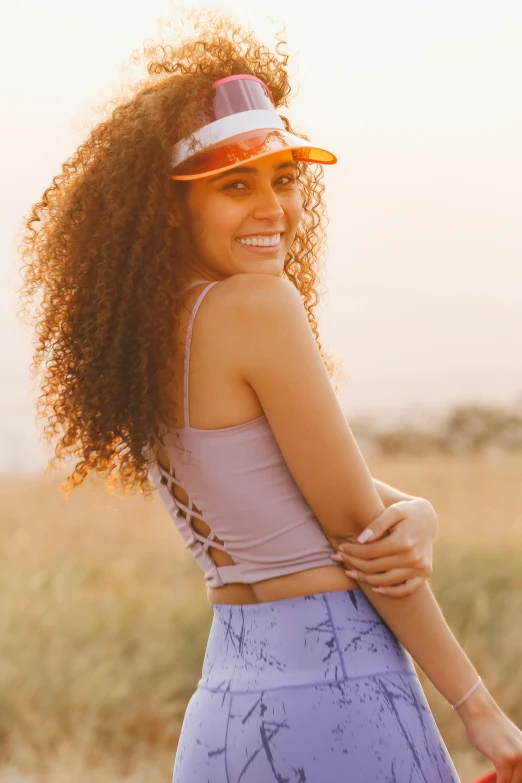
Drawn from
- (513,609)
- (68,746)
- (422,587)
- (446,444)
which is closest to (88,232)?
(422,587)

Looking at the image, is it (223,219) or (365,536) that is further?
(223,219)

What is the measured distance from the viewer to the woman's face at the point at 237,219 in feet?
5.29

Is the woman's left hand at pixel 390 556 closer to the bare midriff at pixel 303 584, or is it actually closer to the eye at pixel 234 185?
the bare midriff at pixel 303 584

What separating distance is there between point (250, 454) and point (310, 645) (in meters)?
0.30

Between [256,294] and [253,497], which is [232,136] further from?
[253,497]

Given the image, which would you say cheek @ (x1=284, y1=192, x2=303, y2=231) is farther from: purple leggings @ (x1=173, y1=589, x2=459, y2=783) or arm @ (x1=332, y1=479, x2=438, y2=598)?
purple leggings @ (x1=173, y1=589, x2=459, y2=783)

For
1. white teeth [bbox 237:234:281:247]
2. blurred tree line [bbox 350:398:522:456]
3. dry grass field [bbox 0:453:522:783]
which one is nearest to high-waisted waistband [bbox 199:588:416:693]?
white teeth [bbox 237:234:281:247]

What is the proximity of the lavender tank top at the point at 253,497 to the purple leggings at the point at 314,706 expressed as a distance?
0.21 feet

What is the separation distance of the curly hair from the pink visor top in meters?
0.03

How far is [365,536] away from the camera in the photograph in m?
1.50

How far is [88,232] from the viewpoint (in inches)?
67.3

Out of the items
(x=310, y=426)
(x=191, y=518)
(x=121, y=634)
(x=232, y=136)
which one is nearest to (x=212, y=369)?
(x=310, y=426)

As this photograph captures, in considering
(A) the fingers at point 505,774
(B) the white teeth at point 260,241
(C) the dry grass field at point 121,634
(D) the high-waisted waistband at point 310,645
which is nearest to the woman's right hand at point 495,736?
(A) the fingers at point 505,774

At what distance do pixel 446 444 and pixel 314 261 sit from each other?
702 inches
